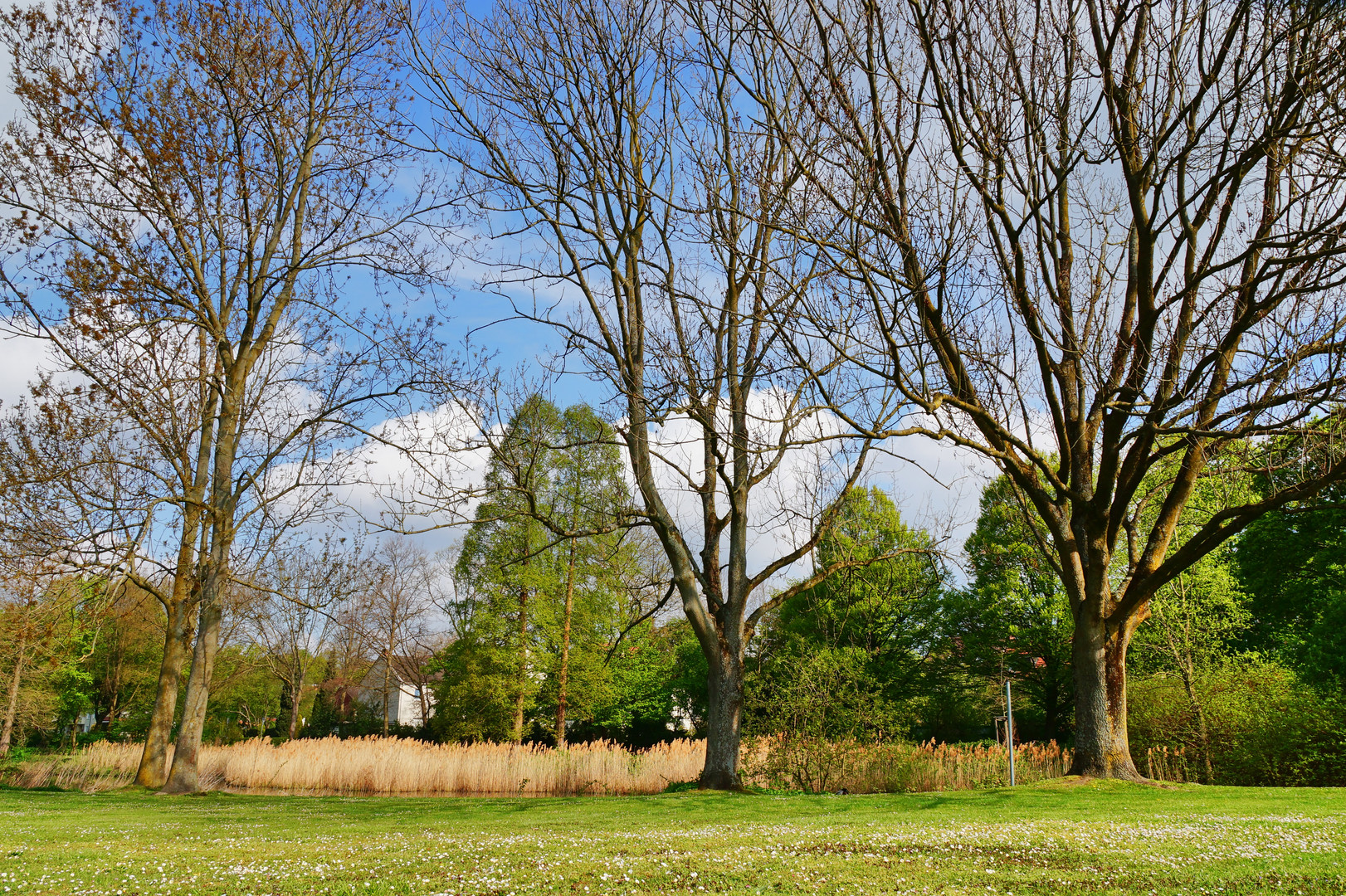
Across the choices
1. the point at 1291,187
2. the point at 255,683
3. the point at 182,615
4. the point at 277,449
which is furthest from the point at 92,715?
the point at 1291,187

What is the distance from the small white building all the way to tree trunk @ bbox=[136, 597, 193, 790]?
1926 centimetres

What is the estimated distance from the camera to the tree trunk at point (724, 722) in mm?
11945

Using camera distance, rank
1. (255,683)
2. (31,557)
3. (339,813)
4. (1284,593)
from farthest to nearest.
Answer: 1. (255,683)
2. (1284,593)
3. (31,557)
4. (339,813)

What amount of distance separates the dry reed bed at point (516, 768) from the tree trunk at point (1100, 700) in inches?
128

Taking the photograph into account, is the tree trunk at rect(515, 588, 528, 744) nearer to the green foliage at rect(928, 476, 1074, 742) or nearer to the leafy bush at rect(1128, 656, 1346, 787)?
the green foliage at rect(928, 476, 1074, 742)

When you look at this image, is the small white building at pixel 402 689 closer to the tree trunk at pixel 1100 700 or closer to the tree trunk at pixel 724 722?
the tree trunk at pixel 724 722

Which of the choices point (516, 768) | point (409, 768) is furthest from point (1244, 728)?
point (409, 768)

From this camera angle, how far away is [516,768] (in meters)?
16.8

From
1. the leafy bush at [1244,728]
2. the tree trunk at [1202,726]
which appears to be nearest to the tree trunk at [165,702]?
the leafy bush at [1244,728]

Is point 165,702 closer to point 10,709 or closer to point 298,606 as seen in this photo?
point 298,606

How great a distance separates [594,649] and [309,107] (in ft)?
62.8

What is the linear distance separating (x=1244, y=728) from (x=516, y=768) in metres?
14.4

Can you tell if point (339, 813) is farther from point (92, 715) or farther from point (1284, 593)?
point (92, 715)

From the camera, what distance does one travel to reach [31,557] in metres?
11.0
